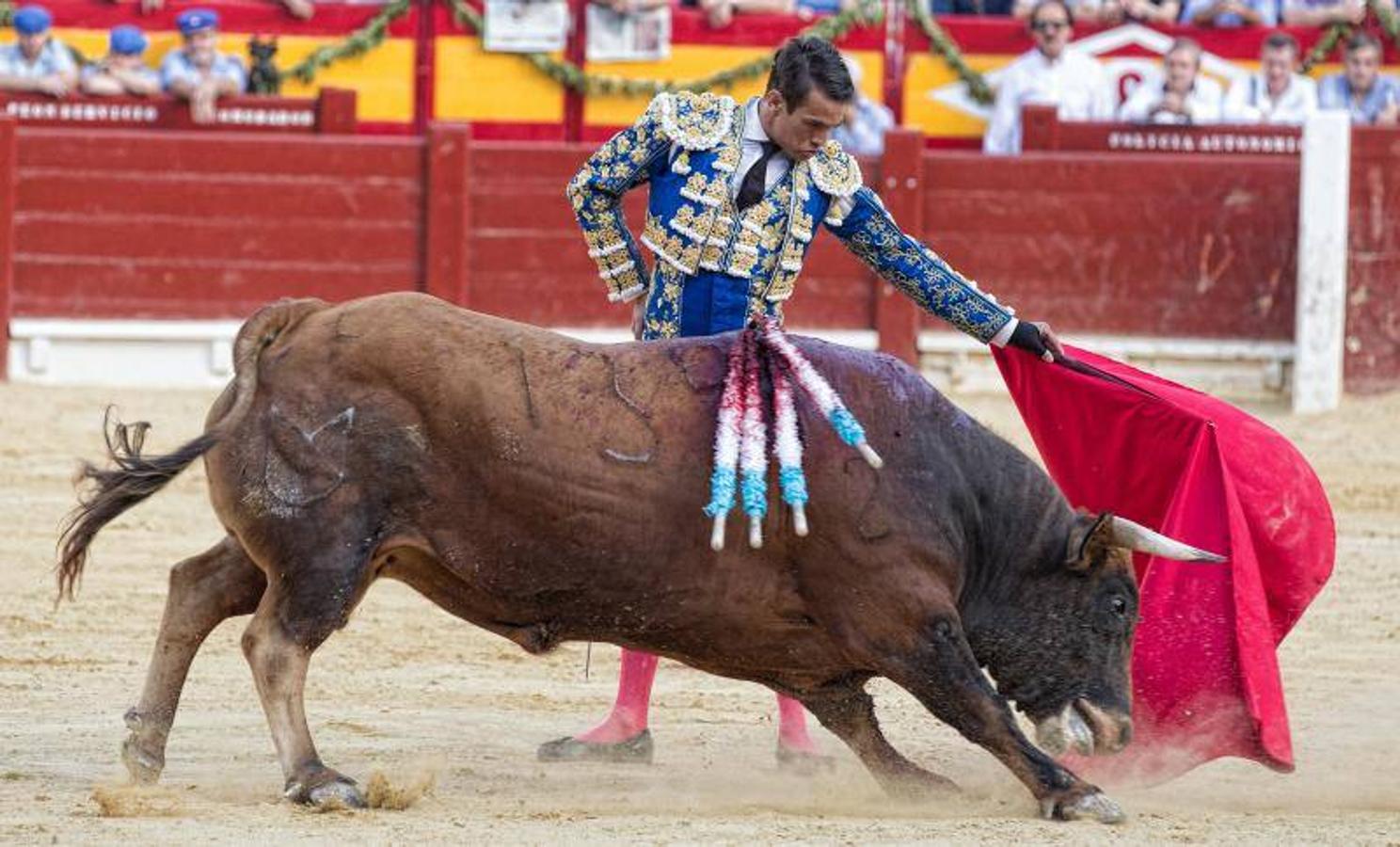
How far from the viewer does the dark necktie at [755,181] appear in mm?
4508

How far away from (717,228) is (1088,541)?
2.85 ft

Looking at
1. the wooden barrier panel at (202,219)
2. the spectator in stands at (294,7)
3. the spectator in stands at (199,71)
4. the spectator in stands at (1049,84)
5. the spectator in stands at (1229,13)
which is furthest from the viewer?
the spectator in stands at (1229,13)

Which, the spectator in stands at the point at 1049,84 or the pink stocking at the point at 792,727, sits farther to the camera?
the spectator in stands at the point at 1049,84

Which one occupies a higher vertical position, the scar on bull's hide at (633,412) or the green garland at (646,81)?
the green garland at (646,81)

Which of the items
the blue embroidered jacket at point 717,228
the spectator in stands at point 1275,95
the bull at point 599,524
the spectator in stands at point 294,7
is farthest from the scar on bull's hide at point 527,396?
the spectator in stands at point 294,7

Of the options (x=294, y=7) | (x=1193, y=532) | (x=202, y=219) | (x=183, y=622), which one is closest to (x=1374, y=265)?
(x=202, y=219)

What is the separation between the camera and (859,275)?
1031 centimetres

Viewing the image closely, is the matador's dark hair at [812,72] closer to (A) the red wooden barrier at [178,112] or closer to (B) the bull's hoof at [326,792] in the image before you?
(B) the bull's hoof at [326,792]

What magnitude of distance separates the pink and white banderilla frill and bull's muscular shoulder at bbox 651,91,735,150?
0.43 m

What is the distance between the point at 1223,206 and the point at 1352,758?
18.6 ft

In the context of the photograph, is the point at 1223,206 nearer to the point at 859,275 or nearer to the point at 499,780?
the point at 859,275

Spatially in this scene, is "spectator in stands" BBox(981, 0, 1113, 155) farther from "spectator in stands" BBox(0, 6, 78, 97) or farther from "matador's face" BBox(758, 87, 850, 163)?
"matador's face" BBox(758, 87, 850, 163)

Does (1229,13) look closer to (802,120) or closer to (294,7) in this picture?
(294,7)

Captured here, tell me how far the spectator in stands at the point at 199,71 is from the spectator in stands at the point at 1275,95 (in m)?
4.20
